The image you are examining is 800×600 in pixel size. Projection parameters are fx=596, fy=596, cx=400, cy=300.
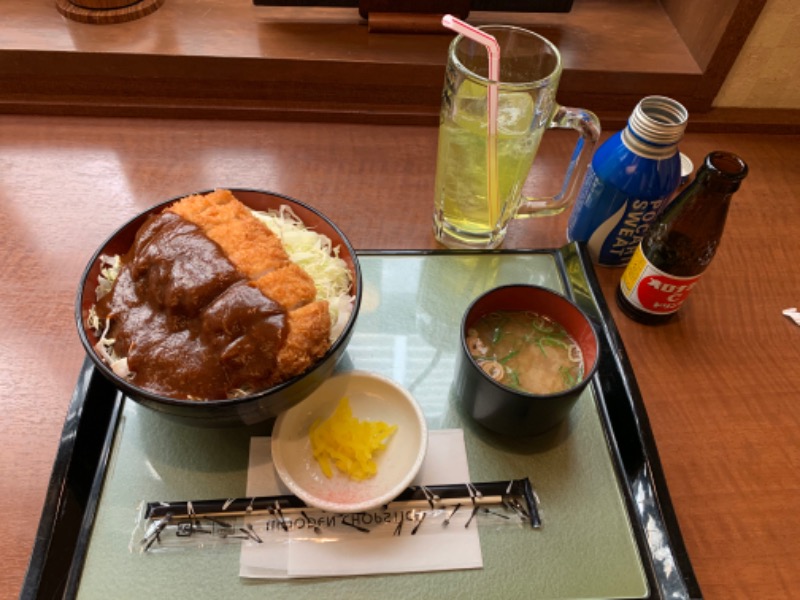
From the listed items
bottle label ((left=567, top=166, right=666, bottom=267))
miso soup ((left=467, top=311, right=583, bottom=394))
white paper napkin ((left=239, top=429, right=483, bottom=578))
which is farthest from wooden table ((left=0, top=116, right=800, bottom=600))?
white paper napkin ((left=239, top=429, right=483, bottom=578))

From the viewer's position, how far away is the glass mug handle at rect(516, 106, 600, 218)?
3.80ft

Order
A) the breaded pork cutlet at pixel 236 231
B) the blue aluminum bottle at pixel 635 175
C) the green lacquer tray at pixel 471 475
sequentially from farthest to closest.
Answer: the blue aluminum bottle at pixel 635 175 < the breaded pork cutlet at pixel 236 231 < the green lacquer tray at pixel 471 475

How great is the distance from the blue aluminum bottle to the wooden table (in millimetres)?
127

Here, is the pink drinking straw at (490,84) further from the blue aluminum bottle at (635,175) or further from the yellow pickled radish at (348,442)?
the yellow pickled radish at (348,442)

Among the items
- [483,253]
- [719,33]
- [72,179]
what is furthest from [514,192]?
[72,179]

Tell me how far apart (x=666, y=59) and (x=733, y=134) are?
0.97ft

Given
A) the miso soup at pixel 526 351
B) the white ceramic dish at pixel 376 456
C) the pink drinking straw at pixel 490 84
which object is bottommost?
the white ceramic dish at pixel 376 456

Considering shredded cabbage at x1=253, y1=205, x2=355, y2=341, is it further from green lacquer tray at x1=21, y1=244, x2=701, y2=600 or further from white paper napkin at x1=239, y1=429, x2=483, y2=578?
white paper napkin at x1=239, y1=429, x2=483, y2=578

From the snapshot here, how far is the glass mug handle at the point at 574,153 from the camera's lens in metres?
1.16

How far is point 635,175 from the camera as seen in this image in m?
1.13

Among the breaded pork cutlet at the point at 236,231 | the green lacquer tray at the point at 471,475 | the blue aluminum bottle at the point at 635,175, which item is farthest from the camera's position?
the blue aluminum bottle at the point at 635,175

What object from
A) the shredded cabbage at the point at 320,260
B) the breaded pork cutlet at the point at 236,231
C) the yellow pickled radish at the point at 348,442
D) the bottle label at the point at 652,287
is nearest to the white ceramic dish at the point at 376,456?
the yellow pickled radish at the point at 348,442

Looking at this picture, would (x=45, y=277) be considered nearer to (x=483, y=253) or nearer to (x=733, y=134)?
(x=483, y=253)

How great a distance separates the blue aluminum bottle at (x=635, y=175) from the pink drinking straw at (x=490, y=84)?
0.21 metres
